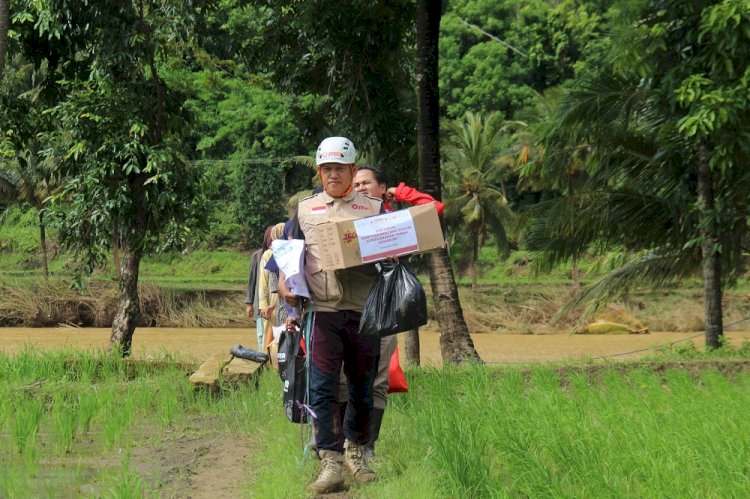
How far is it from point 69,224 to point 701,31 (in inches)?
301

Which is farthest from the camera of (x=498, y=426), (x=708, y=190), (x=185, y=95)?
(x=185, y=95)

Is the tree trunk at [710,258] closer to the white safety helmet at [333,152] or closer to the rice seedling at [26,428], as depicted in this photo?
the white safety helmet at [333,152]

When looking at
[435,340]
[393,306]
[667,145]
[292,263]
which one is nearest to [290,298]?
[292,263]

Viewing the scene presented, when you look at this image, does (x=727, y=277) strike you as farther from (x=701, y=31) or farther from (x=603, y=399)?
(x=603, y=399)

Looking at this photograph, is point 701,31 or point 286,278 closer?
point 286,278

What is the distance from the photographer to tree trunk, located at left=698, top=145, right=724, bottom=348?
1149cm

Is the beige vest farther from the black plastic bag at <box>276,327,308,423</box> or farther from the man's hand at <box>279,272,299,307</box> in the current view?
the black plastic bag at <box>276,327,308,423</box>

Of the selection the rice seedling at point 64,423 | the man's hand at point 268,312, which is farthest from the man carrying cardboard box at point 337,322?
the man's hand at point 268,312

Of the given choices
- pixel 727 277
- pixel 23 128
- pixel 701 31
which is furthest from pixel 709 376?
pixel 23 128

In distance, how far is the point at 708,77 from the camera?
1123cm

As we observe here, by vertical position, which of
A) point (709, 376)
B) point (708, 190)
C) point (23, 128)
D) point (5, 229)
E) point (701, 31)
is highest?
point (701, 31)

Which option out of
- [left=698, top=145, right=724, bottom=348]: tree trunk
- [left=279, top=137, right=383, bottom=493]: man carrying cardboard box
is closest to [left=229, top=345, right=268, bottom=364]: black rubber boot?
[left=279, top=137, right=383, bottom=493]: man carrying cardboard box

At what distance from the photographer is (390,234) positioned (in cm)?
533

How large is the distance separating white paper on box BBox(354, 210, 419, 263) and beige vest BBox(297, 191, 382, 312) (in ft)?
0.54
